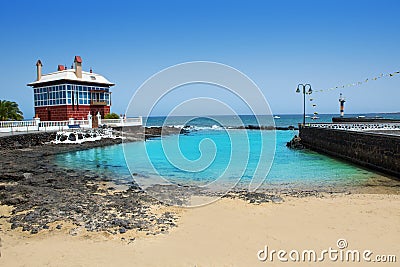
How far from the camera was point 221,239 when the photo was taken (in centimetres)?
593

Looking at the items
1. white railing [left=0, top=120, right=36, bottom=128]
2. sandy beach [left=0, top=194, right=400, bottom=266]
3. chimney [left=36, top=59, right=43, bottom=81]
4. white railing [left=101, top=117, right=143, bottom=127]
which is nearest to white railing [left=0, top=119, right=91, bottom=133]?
A: white railing [left=0, top=120, right=36, bottom=128]

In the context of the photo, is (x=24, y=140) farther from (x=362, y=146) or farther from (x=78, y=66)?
(x=362, y=146)

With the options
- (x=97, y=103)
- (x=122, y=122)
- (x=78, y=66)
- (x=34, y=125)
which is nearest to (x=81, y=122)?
(x=97, y=103)

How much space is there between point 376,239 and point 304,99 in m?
24.5

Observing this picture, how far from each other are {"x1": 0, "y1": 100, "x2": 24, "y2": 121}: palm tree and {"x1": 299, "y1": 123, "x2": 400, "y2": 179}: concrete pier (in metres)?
25.9

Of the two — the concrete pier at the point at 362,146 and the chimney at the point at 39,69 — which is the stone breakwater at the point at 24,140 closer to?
the chimney at the point at 39,69

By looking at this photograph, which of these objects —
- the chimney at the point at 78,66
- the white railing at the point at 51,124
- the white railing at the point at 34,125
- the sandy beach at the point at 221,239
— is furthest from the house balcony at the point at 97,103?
the sandy beach at the point at 221,239

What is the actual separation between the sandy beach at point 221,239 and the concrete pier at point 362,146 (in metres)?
6.05

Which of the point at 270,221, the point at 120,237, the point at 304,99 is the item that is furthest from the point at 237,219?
the point at 304,99

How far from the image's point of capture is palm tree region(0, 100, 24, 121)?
27.3m

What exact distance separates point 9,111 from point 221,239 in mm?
Answer: 28187

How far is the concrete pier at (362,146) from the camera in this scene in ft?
42.4

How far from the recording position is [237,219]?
23.4ft

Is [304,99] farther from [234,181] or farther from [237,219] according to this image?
[237,219]
